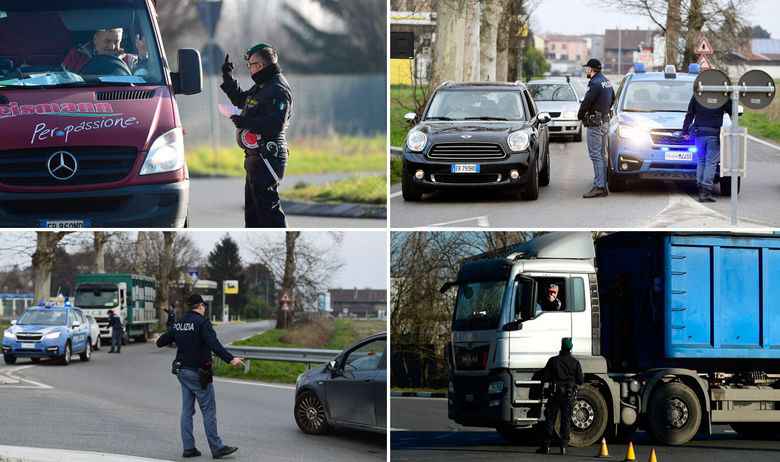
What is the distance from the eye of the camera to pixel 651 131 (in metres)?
13.5

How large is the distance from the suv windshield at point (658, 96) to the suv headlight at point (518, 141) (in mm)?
1160

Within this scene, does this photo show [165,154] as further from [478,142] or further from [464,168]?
[478,142]

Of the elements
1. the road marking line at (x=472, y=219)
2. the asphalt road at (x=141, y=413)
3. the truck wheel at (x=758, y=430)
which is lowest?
the truck wheel at (x=758, y=430)

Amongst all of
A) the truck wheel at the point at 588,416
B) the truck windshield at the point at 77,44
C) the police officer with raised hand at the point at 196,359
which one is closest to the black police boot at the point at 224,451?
the police officer with raised hand at the point at 196,359

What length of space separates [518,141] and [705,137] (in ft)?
6.26

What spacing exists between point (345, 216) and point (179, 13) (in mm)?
2542

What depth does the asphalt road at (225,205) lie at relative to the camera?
40.1 feet

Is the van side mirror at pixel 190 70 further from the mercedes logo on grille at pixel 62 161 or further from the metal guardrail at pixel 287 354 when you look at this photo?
the metal guardrail at pixel 287 354

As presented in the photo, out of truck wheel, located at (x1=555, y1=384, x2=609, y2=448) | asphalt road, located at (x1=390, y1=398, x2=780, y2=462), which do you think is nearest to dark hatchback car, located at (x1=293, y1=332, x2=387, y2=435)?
asphalt road, located at (x1=390, y1=398, x2=780, y2=462)

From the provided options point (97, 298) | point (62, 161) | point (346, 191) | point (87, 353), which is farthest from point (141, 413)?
point (346, 191)

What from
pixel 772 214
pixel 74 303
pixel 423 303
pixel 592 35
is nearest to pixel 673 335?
pixel 772 214

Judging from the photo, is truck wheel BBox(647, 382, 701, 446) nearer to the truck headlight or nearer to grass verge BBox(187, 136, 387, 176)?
the truck headlight

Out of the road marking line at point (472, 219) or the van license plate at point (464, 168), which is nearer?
the road marking line at point (472, 219)

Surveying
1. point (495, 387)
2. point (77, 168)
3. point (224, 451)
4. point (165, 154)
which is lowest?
point (224, 451)
